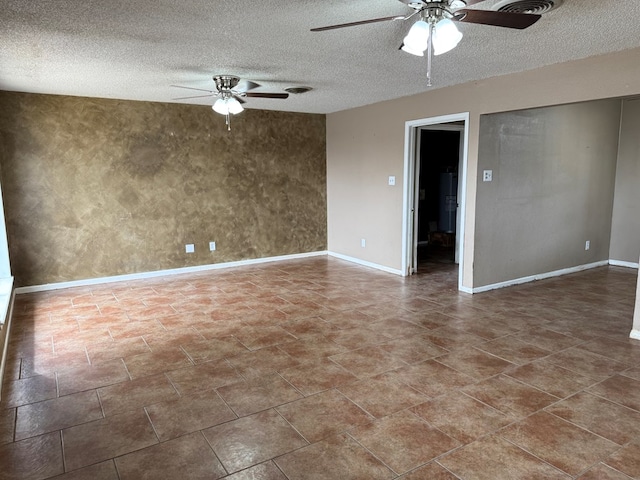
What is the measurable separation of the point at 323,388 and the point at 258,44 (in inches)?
97.3

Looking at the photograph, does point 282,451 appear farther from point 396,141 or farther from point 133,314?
point 396,141

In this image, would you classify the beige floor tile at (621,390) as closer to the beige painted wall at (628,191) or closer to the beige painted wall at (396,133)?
the beige painted wall at (396,133)

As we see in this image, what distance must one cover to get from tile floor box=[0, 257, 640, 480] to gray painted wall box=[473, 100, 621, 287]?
0.65 metres

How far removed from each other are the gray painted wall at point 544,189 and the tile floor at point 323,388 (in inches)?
25.7

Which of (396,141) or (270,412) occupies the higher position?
(396,141)

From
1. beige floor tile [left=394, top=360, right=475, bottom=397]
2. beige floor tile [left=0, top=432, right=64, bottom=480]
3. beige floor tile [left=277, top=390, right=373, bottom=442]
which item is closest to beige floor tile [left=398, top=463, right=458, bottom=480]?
beige floor tile [left=277, top=390, right=373, bottom=442]

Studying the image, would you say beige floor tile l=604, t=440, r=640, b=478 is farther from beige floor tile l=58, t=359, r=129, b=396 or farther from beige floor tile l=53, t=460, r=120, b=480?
beige floor tile l=58, t=359, r=129, b=396

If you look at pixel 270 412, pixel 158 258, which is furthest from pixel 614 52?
pixel 158 258

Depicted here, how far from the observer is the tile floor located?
204 cm

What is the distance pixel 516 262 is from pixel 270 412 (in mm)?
3895

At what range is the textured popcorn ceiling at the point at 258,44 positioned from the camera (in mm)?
2486

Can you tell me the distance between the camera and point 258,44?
3.16 meters

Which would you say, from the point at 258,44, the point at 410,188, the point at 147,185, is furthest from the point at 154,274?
the point at 258,44

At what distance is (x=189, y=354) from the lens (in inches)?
128
